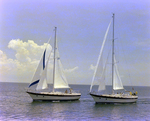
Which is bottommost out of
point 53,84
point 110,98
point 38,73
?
point 110,98

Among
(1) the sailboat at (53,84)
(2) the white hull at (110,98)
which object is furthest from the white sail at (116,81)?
(1) the sailboat at (53,84)

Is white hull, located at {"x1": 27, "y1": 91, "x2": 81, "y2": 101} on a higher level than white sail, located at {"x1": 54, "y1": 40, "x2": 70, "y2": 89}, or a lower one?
lower

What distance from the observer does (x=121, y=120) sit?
26.5 m

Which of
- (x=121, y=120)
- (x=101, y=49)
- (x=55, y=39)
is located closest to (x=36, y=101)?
(x=55, y=39)

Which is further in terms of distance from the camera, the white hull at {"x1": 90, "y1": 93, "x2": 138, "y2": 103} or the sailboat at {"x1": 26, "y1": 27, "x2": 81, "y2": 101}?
the sailboat at {"x1": 26, "y1": 27, "x2": 81, "y2": 101}

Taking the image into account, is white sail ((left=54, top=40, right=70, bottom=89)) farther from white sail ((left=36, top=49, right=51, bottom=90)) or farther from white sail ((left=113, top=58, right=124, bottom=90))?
white sail ((left=113, top=58, right=124, bottom=90))

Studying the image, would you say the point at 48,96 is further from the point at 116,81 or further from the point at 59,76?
the point at 116,81

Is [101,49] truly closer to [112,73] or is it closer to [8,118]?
[112,73]

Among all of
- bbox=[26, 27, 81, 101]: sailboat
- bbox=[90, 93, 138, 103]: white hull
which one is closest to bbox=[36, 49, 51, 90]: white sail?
bbox=[26, 27, 81, 101]: sailboat

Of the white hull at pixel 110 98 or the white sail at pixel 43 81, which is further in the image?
the white sail at pixel 43 81

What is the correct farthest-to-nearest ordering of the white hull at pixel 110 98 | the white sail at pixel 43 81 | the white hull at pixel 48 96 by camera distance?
the white sail at pixel 43 81, the white hull at pixel 48 96, the white hull at pixel 110 98

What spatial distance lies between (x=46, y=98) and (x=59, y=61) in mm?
7984

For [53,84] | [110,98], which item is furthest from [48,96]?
[110,98]

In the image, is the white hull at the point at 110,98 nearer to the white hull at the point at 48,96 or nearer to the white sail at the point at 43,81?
the white hull at the point at 48,96
